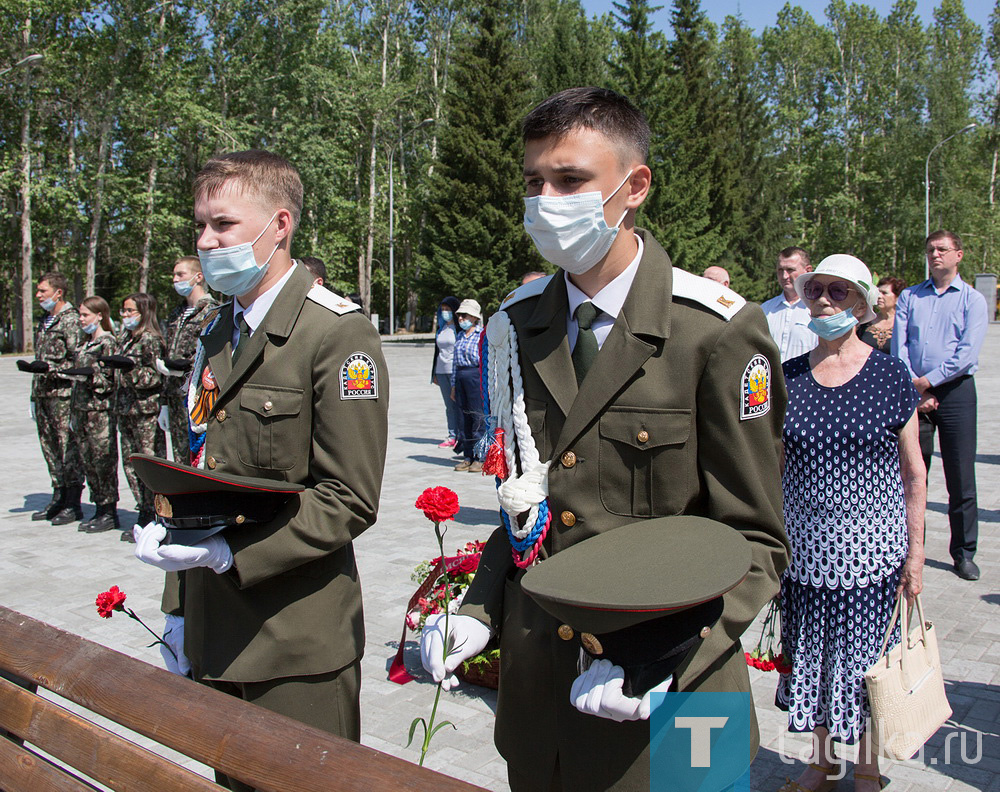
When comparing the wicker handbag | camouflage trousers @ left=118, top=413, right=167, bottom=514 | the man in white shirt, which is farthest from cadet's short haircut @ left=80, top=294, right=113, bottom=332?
the wicker handbag

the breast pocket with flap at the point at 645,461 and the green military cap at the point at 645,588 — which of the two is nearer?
the green military cap at the point at 645,588

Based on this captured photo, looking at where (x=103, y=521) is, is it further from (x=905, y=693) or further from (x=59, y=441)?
(x=905, y=693)

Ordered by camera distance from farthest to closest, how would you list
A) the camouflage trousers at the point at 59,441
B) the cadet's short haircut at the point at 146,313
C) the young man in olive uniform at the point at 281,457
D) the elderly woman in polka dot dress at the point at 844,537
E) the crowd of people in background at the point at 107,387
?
the camouflage trousers at the point at 59,441
the cadet's short haircut at the point at 146,313
the crowd of people in background at the point at 107,387
the elderly woman in polka dot dress at the point at 844,537
the young man in olive uniform at the point at 281,457

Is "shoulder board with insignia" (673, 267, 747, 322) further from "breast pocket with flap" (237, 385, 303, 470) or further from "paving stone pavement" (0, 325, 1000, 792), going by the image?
"breast pocket with flap" (237, 385, 303, 470)

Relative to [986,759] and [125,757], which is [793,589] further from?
[125,757]

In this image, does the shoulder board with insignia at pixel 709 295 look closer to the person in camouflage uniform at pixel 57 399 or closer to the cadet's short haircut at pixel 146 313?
the cadet's short haircut at pixel 146 313

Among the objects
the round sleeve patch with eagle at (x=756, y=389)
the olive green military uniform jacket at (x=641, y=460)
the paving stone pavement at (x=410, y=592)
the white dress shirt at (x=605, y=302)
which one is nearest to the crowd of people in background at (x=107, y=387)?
the paving stone pavement at (x=410, y=592)

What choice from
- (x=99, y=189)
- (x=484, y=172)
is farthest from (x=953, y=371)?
(x=99, y=189)

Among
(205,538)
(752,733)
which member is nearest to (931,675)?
(752,733)

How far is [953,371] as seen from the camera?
6.22m

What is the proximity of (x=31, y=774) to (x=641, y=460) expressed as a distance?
1861 mm

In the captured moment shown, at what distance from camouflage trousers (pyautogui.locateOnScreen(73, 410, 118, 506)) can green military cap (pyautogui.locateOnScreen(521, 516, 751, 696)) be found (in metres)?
7.08

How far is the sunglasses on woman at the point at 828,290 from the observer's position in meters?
3.56

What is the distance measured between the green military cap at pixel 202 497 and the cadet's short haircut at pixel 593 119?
3.23 ft
